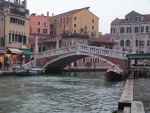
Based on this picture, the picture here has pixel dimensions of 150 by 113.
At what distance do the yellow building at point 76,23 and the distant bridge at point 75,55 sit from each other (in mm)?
11748

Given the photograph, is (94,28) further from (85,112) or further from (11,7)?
(85,112)

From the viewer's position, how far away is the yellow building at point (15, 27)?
27.4 metres

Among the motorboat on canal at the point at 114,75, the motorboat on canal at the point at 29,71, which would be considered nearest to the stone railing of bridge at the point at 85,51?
the motorboat on canal at the point at 29,71

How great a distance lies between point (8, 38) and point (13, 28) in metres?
1.12

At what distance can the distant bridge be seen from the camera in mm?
22828

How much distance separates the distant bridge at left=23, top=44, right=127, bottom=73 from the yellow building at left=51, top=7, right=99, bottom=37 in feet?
38.5

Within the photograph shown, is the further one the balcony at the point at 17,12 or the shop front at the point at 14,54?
the balcony at the point at 17,12

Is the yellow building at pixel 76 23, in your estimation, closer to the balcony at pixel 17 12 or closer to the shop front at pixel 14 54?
the balcony at pixel 17 12

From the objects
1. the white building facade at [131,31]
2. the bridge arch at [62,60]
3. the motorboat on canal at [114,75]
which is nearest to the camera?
the motorboat on canal at [114,75]

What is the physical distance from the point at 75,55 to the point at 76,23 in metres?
16.3

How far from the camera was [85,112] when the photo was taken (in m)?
8.67

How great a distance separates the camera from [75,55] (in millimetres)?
25484

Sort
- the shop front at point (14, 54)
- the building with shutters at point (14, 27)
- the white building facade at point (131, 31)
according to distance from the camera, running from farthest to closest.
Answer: the white building facade at point (131, 31), the shop front at point (14, 54), the building with shutters at point (14, 27)

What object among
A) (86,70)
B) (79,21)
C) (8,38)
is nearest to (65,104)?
(8,38)
